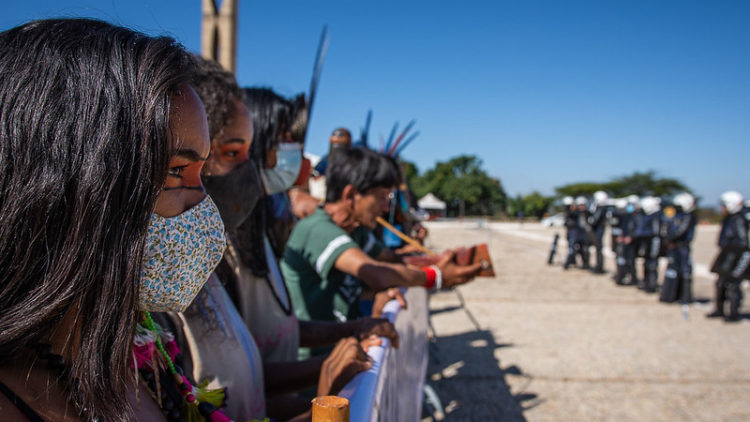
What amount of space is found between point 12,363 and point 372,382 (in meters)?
0.87

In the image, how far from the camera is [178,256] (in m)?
0.85

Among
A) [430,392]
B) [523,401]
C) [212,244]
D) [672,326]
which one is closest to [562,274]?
[672,326]

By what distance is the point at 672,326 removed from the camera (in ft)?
24.5

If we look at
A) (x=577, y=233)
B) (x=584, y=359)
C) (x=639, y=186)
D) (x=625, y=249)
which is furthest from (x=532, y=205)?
(x=584, y=359)

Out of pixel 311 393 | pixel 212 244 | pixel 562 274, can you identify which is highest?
pixel 212 244

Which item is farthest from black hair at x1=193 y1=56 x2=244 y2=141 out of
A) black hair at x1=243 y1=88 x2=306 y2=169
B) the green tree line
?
the green tree line

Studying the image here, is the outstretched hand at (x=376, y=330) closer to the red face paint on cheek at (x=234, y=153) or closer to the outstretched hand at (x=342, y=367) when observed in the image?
the outstretched hand at (x=342, y=367)

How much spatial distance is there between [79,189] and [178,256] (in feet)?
0.74

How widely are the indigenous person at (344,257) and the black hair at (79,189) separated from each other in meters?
1.64

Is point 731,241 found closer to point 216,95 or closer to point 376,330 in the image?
point 376,330

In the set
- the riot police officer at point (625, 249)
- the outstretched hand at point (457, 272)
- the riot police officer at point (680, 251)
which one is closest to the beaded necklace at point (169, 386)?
the outstretched hand at point (457, 272)

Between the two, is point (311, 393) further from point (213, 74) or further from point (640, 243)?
point (640, 243)

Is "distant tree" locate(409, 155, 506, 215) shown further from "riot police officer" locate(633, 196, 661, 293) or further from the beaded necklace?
the beaded necklace

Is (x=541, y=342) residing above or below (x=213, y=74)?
below
